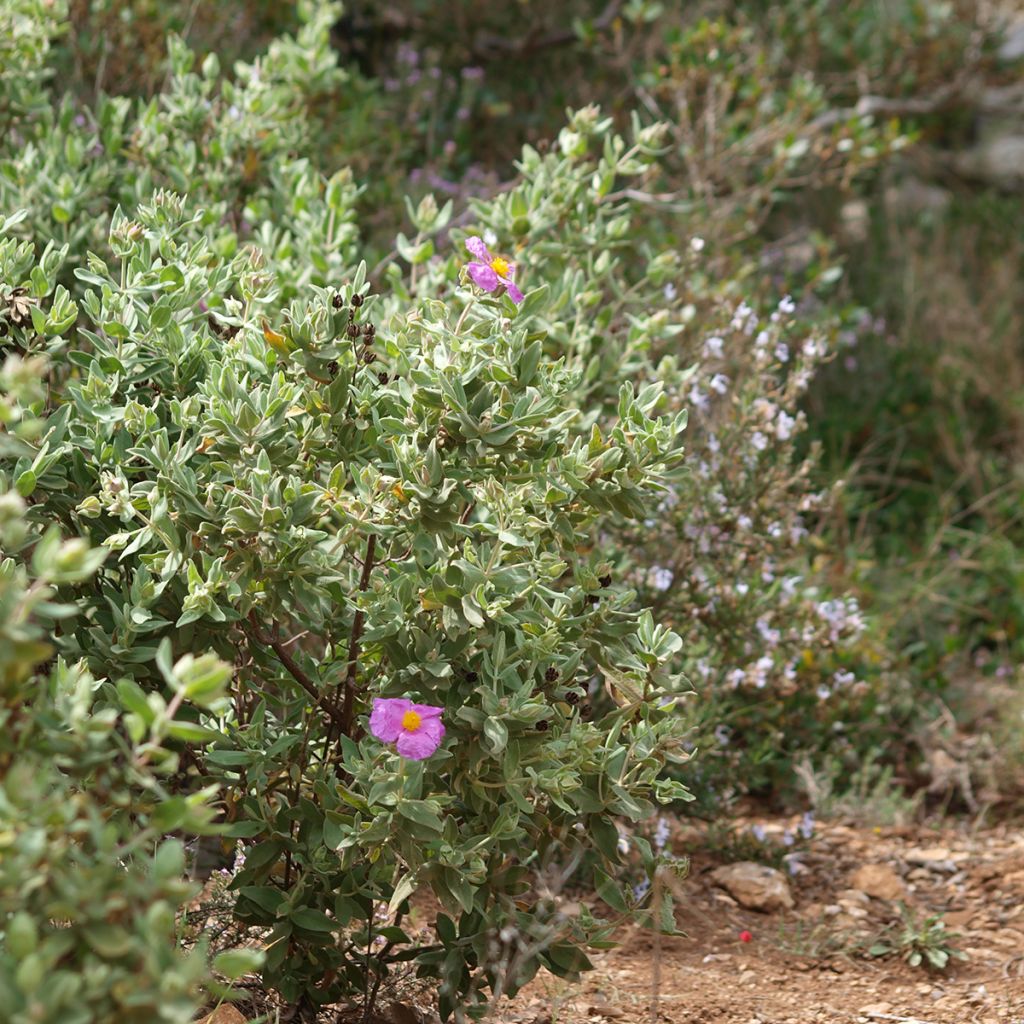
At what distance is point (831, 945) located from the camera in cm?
312

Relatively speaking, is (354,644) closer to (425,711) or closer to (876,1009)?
(425,711)

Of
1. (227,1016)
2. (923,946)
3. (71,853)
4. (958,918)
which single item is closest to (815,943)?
(923,946)

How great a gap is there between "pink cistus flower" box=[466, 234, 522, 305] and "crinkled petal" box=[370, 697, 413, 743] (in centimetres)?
75

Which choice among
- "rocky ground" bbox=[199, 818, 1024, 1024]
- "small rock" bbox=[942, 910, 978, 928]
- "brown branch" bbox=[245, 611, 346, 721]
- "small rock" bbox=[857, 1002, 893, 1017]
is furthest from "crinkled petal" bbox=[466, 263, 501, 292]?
"small rock" bbox=[942, 910, 978, 928]

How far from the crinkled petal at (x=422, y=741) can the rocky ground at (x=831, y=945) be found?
0.62 metres

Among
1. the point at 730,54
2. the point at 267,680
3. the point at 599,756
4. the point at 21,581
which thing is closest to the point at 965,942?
the point at 599,756

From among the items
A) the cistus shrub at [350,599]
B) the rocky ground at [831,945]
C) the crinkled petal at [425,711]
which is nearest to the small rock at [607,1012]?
the rocky ground at [831,945]

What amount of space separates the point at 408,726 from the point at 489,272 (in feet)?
2.66

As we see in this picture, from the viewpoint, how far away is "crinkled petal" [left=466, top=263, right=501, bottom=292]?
2.30 metres

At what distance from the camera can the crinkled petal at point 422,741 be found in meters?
2.05

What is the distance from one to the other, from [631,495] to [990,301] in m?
4.65

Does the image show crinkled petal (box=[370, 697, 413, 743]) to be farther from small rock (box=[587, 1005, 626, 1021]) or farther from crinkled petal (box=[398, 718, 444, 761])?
small rock (box=[587, 1005, 626, 1021])

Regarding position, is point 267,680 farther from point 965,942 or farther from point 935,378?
point 935,378

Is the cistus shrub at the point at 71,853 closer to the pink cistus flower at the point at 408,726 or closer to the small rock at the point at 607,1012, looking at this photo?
the pink cistus flower at the point at 408,726
